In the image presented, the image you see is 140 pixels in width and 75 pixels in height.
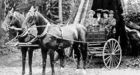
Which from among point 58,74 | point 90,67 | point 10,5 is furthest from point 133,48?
point 10,5

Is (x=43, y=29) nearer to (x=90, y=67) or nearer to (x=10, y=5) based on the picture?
(x=90, y=67)

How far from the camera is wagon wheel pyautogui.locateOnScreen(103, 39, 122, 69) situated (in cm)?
1534

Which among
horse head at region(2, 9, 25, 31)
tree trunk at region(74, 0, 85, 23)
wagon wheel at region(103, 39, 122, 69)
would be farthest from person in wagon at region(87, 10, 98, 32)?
horse head at region(2, 9, 25, 31)

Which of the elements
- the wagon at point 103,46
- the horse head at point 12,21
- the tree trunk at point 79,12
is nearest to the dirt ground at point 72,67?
the wagon at point 103,46

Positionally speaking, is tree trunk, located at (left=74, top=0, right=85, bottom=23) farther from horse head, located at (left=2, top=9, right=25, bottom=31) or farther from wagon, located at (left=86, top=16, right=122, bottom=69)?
horse head, located at (left=2, top=9, right=25, bottom=31)

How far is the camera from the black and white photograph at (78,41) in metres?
11.8

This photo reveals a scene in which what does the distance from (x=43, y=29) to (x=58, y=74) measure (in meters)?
2.06

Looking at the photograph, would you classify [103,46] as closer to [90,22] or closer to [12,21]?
[90,22]

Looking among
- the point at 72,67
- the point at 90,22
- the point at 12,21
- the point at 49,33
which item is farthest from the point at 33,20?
the point at 72,67

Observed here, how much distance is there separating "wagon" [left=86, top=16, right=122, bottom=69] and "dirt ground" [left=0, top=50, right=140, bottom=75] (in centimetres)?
53

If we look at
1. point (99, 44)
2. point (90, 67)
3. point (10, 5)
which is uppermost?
point (10, 5)

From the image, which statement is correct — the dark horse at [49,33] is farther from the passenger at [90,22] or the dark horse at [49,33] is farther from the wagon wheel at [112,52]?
the wagon wheel at [112,52]

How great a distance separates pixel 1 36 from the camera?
64.0 feet

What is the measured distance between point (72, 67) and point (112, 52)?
1.95 m
